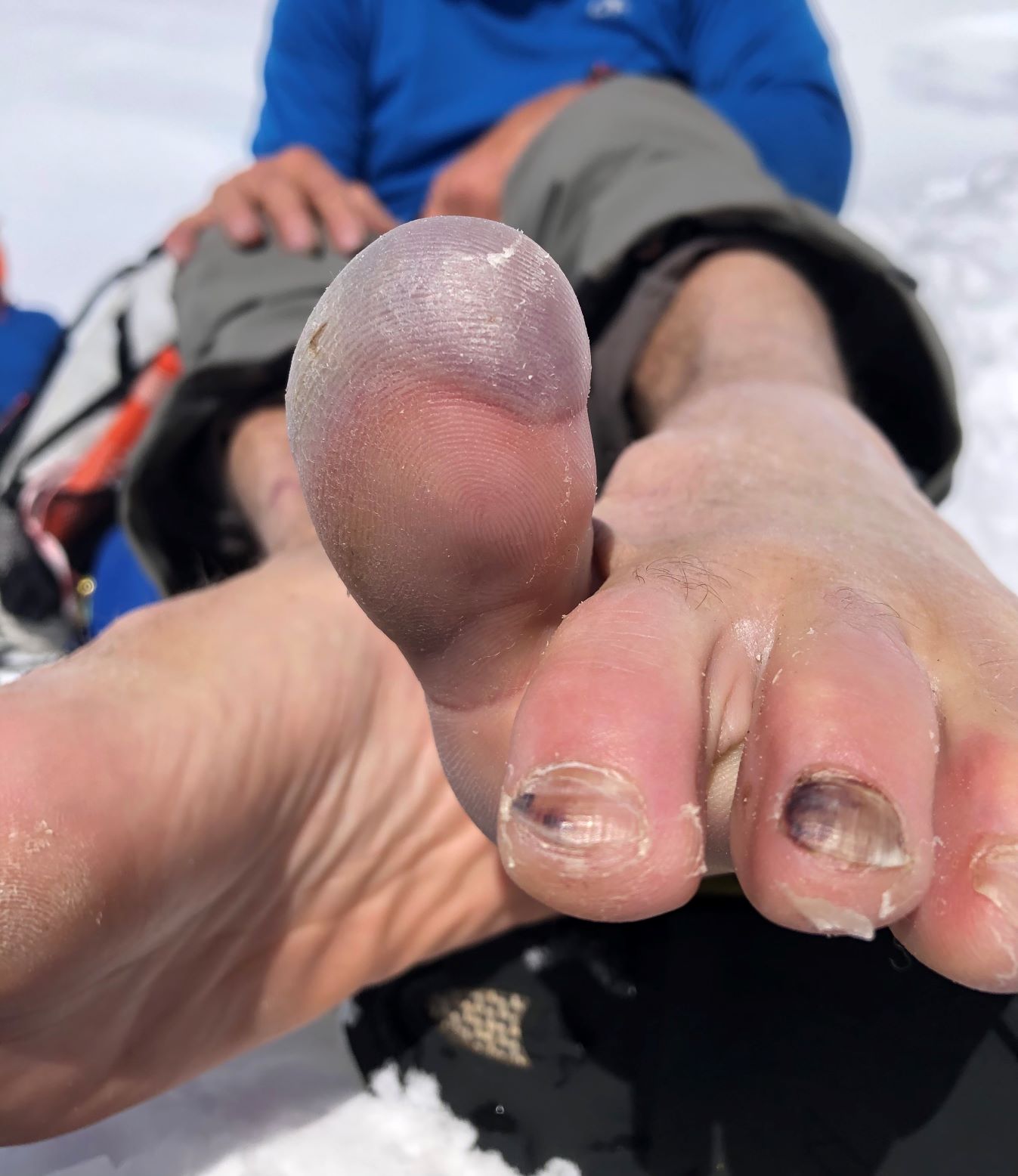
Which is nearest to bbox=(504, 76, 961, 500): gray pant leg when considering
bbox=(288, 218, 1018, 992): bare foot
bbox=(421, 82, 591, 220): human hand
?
bbox=(421, 82, 591, 220): human hand

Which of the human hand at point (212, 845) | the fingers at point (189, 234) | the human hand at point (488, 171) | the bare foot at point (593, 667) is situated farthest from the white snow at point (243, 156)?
the fingers at point (189, 234)

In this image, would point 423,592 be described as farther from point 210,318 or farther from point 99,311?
point 99,311

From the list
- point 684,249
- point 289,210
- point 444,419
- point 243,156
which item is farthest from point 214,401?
point 243,156

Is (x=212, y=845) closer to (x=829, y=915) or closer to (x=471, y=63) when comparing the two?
Answer: (x=829, y=915)

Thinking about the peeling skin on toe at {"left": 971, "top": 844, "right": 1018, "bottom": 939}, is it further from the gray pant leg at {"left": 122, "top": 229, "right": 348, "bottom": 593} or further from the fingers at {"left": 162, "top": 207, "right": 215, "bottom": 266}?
the fingers at {"left": 162, "top": 207, "right": 215, "bottom": 266}

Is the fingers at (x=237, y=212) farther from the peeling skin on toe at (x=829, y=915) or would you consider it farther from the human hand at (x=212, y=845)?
the peeling skin on toe at (x=829, y=915)
